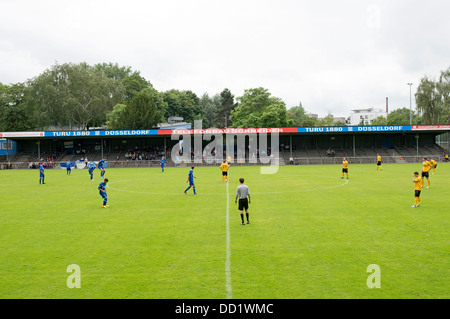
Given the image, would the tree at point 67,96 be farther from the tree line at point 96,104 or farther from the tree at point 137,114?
the tree at point 137,114

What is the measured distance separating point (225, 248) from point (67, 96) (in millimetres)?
73672

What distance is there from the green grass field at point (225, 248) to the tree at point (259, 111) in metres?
52.2

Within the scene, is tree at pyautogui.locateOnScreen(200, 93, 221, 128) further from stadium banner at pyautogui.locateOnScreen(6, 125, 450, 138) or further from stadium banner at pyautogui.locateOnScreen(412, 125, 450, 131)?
stadium banner at pyautogui.locateOnScreen(412, 125, 450, 131)

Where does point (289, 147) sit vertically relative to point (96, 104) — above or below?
below

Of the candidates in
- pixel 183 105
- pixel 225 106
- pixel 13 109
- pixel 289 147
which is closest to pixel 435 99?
pixel 289 147

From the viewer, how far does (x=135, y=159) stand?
180 feet

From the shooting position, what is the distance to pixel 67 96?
7306 cm

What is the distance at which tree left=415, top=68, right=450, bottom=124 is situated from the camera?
66.8 meters

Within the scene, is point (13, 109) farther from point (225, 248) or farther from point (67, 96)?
point (225, 248)

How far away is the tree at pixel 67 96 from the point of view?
2815 inches

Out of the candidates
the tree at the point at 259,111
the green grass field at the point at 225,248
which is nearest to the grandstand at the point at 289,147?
the tree at the point at 259,111

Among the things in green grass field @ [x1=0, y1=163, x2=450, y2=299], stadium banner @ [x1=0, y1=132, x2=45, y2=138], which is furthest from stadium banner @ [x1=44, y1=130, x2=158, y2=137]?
green grass field @ [x1=0, y1=163, x2=450, y2=299]

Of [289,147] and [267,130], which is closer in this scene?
[267,130]

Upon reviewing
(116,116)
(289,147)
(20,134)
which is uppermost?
(116,116)
